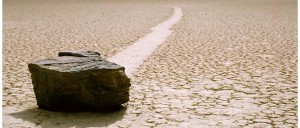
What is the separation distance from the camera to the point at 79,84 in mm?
4012

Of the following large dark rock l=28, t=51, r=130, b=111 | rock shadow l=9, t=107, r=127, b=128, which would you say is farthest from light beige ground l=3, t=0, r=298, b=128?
large dark rock l=28, t=51, r=130, b=111

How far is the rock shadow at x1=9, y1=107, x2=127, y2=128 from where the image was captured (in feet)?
12.7

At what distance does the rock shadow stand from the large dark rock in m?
0.08

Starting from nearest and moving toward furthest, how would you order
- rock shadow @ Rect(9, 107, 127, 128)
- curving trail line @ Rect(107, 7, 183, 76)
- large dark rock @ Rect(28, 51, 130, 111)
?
rock shadow @ Rect(9, 107, 127, 128) → large dark rock @ Rect(28, 51, 130, 111) → curving trail line @ Rect(107, 7, 183, 76)

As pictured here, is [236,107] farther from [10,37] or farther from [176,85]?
[10,37]

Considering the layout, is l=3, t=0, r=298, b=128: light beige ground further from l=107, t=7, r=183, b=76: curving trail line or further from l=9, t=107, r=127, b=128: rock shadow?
l=107, t=7, r=183, b=76: curving trail line

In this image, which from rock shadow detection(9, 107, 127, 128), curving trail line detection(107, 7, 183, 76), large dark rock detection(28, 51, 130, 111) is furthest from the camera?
curving trail line detection(107, 7, 183, 76)

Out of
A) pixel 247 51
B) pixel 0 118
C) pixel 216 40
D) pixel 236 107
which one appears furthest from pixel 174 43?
pixel 0 118

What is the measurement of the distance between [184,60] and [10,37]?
19.6ft

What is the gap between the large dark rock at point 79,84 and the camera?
401 cm

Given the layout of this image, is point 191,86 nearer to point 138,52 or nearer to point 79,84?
point 79,84

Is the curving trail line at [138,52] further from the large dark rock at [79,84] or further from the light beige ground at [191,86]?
the large dark rock at [79,84]

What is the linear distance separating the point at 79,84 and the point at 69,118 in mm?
348

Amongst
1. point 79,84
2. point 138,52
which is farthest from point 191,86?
point 138,52
